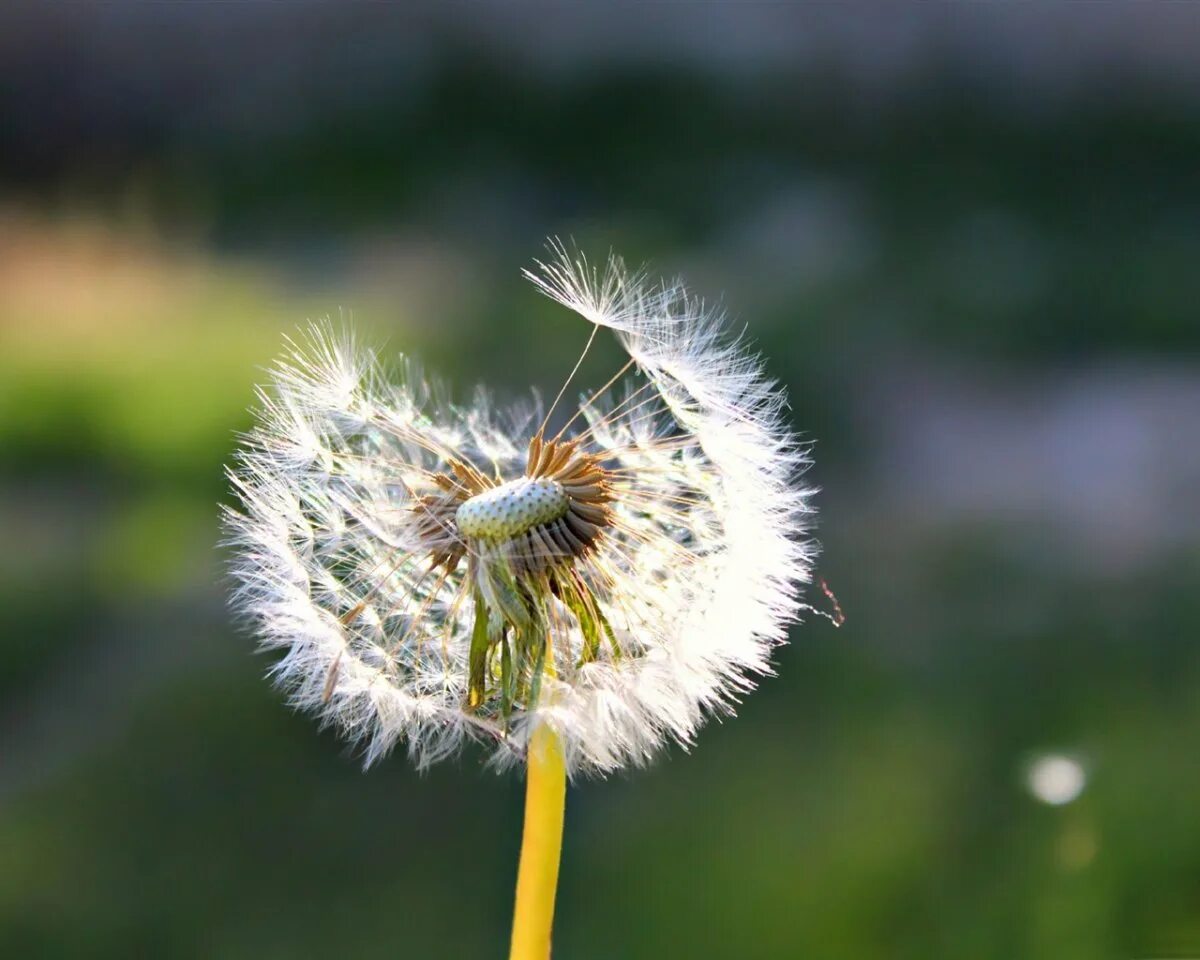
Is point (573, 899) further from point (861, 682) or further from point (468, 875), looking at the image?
point (861, 682)

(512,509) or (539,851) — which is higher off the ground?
(512,509)

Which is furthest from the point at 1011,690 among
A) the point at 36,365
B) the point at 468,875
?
the point at 36,365

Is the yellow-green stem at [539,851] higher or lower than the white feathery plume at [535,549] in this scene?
lower

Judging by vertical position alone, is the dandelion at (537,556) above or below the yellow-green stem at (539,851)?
above

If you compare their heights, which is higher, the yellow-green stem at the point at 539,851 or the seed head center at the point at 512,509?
the seed head center at the point at 512,509
